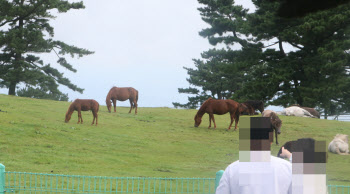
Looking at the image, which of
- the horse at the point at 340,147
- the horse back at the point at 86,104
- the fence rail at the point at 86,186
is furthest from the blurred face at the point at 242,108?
the fence rail at the point at 86,186

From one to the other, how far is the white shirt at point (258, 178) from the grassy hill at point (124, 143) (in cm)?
1135

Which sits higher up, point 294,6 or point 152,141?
point 294,6

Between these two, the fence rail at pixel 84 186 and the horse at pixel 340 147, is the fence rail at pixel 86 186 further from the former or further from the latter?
the horse at pixel 340 147

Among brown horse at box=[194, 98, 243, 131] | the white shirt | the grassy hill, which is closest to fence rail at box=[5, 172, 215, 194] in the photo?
the grassy hill

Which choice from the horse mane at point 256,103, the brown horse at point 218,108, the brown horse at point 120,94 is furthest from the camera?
the brown horse at point 120,94

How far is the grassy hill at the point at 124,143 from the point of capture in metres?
15.5

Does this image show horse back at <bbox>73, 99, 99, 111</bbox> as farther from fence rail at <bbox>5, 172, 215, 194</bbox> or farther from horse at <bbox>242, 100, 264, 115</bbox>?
fence rail at <bbox>5, 172, 215, 194</bbox>

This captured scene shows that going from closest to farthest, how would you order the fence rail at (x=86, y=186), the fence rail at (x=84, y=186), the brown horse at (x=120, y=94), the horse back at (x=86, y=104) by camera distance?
the fence rail at (x=84, y=186) < the fence rail at (x=86, y=186) < the horse back at (x=86, y=104) < the brown horse at (x=120, y=94)

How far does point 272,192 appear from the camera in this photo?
9.97 feet

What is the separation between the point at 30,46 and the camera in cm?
4391

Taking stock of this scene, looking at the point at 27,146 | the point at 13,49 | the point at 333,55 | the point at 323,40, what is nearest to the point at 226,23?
the point at 323,40

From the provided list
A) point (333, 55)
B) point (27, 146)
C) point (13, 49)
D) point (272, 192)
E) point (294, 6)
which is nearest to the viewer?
point (294, 6)

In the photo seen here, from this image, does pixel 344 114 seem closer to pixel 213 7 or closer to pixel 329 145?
pixel 213 7

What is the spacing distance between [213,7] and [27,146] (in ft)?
111
